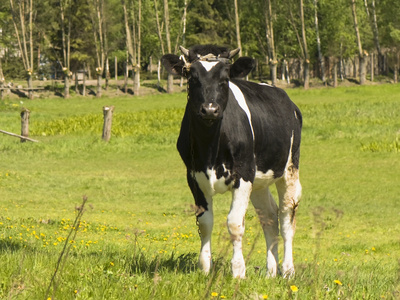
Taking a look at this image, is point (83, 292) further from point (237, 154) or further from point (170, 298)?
point (237, 154)

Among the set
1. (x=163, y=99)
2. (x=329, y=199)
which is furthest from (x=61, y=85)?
(x=329, y=199)

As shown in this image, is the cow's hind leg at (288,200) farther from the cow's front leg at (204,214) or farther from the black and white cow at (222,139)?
the cow's front leg at (204,214)

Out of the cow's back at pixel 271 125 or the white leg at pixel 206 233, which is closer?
the white leg at pixel 206 233

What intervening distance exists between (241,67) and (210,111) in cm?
106

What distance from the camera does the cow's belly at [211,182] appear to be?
7.39 m

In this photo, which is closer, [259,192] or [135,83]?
[259,192]

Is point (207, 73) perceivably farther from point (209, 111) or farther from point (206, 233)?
point (206, 233)

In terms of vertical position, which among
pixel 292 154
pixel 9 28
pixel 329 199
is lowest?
pixel 329 199

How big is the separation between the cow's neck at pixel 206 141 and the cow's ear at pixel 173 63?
0.63 meters

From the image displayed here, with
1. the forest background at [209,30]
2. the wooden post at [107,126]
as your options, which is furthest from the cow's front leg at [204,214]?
the forest background at [209,30]

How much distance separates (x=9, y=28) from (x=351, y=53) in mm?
39814

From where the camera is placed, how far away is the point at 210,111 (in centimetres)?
691

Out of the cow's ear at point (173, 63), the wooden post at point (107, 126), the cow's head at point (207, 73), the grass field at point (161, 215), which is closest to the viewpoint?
the grass field at point (161, 215)

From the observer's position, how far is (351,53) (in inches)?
3492
